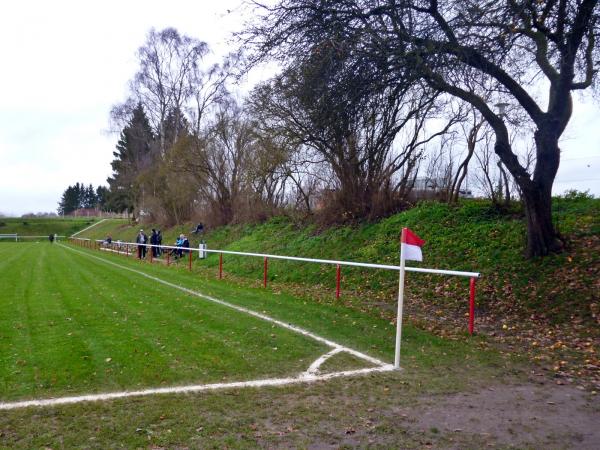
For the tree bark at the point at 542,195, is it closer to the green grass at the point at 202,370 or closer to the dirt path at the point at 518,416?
the green grass at the point at 202,370

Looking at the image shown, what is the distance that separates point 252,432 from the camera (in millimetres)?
4422

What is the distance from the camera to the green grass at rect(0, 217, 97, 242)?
88.4 meters

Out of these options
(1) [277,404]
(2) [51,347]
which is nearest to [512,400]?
(1) [277,404]

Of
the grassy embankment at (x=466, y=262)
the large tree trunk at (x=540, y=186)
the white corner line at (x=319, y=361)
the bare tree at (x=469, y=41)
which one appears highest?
the bare tree at (x=469, y=41)

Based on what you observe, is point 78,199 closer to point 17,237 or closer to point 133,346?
point 17,237

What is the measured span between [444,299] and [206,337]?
5.91m

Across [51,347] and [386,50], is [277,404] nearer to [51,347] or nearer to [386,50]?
[51,347]

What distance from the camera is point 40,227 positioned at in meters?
91.6

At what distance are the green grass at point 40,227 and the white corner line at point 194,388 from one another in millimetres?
88302

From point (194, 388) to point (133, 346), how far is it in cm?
204

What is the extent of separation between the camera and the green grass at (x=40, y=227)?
88.4 m

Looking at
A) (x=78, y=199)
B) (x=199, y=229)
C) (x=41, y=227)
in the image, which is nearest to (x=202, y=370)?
(x=199, y=229)

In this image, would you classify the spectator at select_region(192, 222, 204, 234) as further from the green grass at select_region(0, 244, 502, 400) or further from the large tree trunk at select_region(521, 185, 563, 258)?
the large tree trunk at select_region(521, 185, 563, 258)

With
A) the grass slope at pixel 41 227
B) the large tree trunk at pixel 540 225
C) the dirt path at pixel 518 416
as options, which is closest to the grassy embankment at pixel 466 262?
the large tree trunk at pixel 540 225
